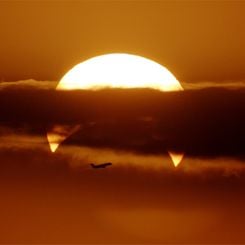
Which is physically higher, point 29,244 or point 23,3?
point 23,3

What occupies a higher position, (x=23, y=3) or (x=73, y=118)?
A: (x=23, y=3)

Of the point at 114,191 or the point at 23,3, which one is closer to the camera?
the point at 114,191

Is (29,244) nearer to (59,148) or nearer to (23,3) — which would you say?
(59,148)

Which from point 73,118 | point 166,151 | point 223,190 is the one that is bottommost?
point 223,190

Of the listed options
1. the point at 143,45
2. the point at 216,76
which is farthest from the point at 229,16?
the point at 143,45

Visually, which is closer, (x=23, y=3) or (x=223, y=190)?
(x=223, y=190)

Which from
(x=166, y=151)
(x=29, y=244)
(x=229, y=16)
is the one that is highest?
(x=229, y=16)

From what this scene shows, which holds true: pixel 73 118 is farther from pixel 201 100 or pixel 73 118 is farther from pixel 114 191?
pixel 201 100

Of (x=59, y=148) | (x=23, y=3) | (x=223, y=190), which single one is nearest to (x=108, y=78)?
(x=59, y=148)

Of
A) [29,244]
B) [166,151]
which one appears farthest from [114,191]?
[29,244]
